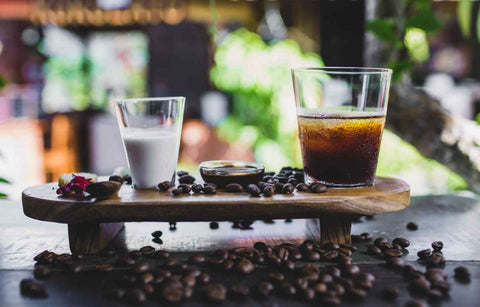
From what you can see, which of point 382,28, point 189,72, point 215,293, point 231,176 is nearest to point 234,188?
point 231,176

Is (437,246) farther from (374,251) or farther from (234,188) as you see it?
(234,188)

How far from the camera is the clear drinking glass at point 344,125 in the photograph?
128 cm

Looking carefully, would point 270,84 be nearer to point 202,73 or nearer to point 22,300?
point 202,73

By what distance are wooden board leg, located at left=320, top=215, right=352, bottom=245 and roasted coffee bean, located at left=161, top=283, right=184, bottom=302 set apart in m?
0.44

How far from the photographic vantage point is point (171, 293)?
0.95m

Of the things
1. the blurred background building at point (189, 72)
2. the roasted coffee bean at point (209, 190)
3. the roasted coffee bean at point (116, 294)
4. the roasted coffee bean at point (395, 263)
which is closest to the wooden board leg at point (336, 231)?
the roasted coffee bean at point (395, 263)

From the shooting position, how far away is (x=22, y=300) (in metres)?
0.96

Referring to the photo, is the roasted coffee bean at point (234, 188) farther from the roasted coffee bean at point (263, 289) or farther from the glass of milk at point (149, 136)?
→ the roasted coffee bean at point (263, 289)

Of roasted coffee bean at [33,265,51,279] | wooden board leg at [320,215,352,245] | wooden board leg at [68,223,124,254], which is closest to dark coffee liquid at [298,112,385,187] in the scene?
wooden board leg at [320,215,352,245]

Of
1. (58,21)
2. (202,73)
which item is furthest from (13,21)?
(202,73)

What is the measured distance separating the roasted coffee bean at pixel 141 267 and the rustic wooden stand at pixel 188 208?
12 cm

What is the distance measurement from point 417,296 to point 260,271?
1.06ft

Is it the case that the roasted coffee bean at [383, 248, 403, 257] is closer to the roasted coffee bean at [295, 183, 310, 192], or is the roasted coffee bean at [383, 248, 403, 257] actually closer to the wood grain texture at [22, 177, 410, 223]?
the wood grain texture at [22, 177, 410, 223]

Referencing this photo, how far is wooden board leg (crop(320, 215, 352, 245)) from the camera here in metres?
1.26
